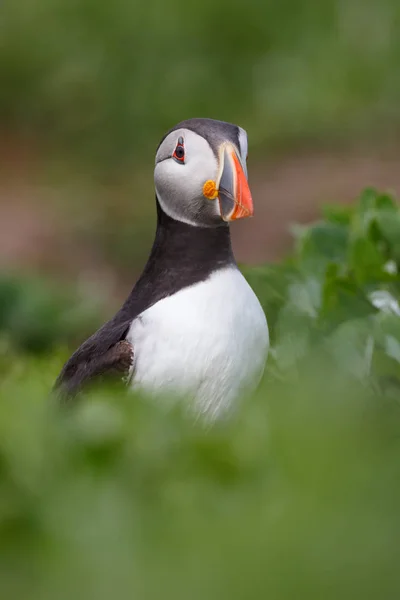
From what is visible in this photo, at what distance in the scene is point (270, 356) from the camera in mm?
4801

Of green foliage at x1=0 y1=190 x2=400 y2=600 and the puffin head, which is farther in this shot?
the puffin head

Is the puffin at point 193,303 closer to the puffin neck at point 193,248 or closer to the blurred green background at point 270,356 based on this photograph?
the puffin neck at point 193,248

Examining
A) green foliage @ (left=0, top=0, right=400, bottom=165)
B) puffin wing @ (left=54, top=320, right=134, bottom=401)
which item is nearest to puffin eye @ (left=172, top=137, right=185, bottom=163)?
puffin wing @ (left=54, top=320, right=134, bottom=401)

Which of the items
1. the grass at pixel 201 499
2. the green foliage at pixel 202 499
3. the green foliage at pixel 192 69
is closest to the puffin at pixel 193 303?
the green foliage at pixel 202 499

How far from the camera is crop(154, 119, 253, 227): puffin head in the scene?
4.16 metres

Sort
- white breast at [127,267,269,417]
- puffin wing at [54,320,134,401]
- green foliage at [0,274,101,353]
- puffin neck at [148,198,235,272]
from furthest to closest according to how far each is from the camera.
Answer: green foliage at [0,274,101,353]
puffin neck at [148,198,235,272]
puffin wing at [54,320,134,401]
white breast at [127,267,269,417]

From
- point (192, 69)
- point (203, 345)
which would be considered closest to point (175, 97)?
point (192, 69)

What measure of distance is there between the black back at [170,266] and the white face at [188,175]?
0.15 feet

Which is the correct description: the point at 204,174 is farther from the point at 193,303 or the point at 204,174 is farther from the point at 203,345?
the point at 203,345

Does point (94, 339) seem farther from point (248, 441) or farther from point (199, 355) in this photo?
point (248, 441)

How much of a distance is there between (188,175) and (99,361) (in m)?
0.71

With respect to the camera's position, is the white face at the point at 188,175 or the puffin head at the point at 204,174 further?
the white face at the point at 188,175

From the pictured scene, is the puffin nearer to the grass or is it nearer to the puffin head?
the puffin head

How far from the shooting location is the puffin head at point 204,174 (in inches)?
164
